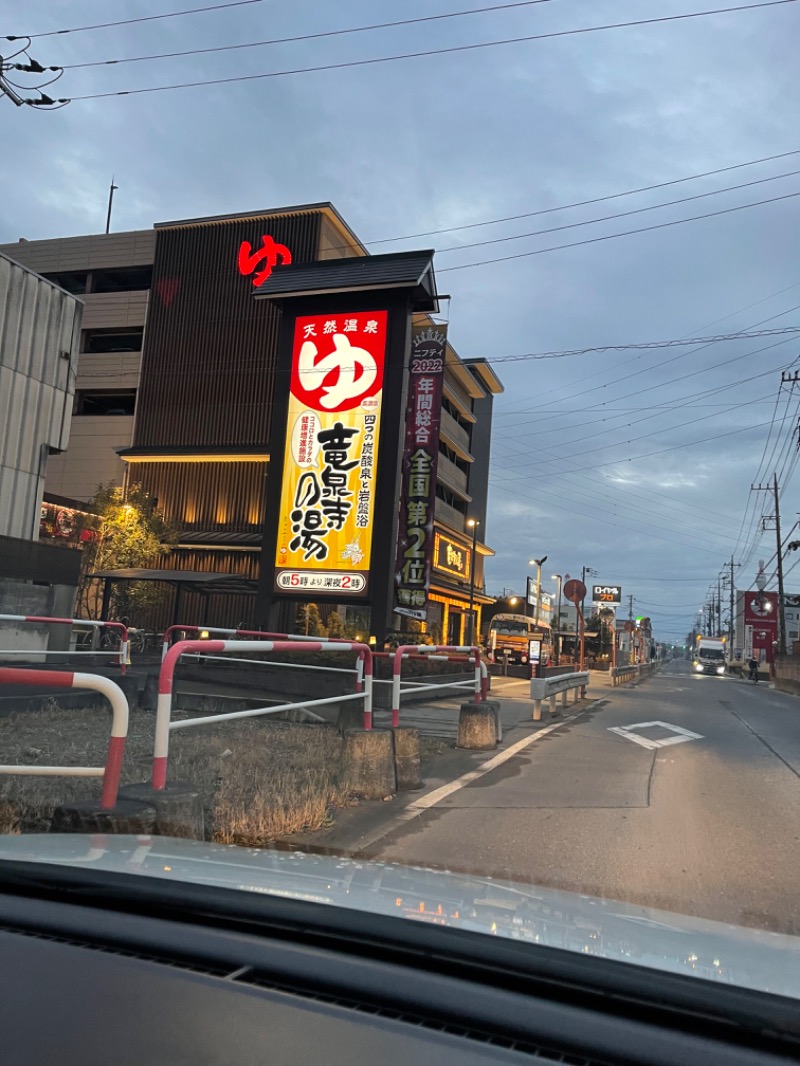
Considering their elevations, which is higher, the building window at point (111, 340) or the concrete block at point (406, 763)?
the building window at point (111, 340)

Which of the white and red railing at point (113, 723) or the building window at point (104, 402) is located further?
the building window at point (104, 402)

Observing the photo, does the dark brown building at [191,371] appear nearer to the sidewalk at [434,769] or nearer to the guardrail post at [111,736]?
the sidewalk at [434,769]

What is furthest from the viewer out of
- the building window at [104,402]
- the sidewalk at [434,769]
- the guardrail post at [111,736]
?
the building window at [104,402]

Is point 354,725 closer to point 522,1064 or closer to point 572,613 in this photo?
point 522,1064

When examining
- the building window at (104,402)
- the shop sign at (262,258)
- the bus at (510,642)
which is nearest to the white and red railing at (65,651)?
the shop sign at (262,258)

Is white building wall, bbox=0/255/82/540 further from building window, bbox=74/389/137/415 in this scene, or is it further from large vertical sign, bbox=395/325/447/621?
building window, bbox=74/389/137/415

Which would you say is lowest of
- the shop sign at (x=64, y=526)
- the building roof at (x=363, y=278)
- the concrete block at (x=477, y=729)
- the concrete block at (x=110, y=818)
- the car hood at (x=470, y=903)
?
the concrete block at (x=477, y=729)

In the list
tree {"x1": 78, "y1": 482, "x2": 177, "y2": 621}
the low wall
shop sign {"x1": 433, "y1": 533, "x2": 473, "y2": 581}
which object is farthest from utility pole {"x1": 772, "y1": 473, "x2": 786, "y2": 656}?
tree {"x1": 78, "y1": 482, "x2": 177, "y2": 621}

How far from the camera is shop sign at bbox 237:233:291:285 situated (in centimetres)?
3306

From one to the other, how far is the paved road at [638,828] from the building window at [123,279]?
33.4m

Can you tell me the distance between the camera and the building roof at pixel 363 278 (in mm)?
20391

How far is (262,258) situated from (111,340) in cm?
982

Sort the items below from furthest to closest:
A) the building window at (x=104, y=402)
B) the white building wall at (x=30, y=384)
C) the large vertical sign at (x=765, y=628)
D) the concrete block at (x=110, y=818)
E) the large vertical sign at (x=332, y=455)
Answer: the large vertical sign at (x=765, y=628) < the building window at (x=104, y=402) < the large vertical sign at (x=332, y=455) < the white building wall at (x=30, y=384) < the concrete block at (x=110, y=818)

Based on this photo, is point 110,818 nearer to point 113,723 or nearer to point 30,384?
point 113,723
